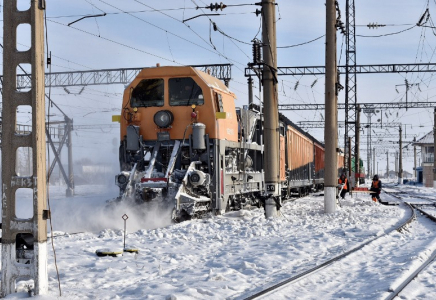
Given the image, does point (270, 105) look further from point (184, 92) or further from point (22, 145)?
point (22, 145)

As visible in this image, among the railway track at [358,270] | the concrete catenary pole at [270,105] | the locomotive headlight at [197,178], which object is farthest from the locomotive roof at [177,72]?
the railway track at [358,270]

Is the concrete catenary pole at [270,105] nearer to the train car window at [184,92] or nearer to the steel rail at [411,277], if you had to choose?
the train car window at [184,92]

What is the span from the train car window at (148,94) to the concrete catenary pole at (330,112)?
6.04m

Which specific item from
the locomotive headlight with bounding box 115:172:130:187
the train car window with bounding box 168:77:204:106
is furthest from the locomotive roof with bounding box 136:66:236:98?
the locomotive headlight with bounding box 115:172:130:187

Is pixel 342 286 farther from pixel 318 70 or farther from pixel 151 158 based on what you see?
pixel 318 70

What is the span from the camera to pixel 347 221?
15641 millimetres

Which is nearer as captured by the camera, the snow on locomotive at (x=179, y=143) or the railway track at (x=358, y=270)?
the railway track at (x=358, y=270)

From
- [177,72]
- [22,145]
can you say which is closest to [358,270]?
[22,145]

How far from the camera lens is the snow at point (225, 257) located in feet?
23.1

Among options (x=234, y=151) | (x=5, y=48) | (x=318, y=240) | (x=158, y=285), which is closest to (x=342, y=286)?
(x=158, y=285)

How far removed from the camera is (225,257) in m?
9.48

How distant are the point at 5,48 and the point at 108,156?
50.9 feet

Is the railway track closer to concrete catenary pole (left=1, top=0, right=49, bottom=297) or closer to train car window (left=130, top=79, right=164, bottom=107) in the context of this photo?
concrete catenary pole (left=1, top=0, right=49, bottom=297)

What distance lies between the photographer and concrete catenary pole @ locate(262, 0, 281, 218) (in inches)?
618
